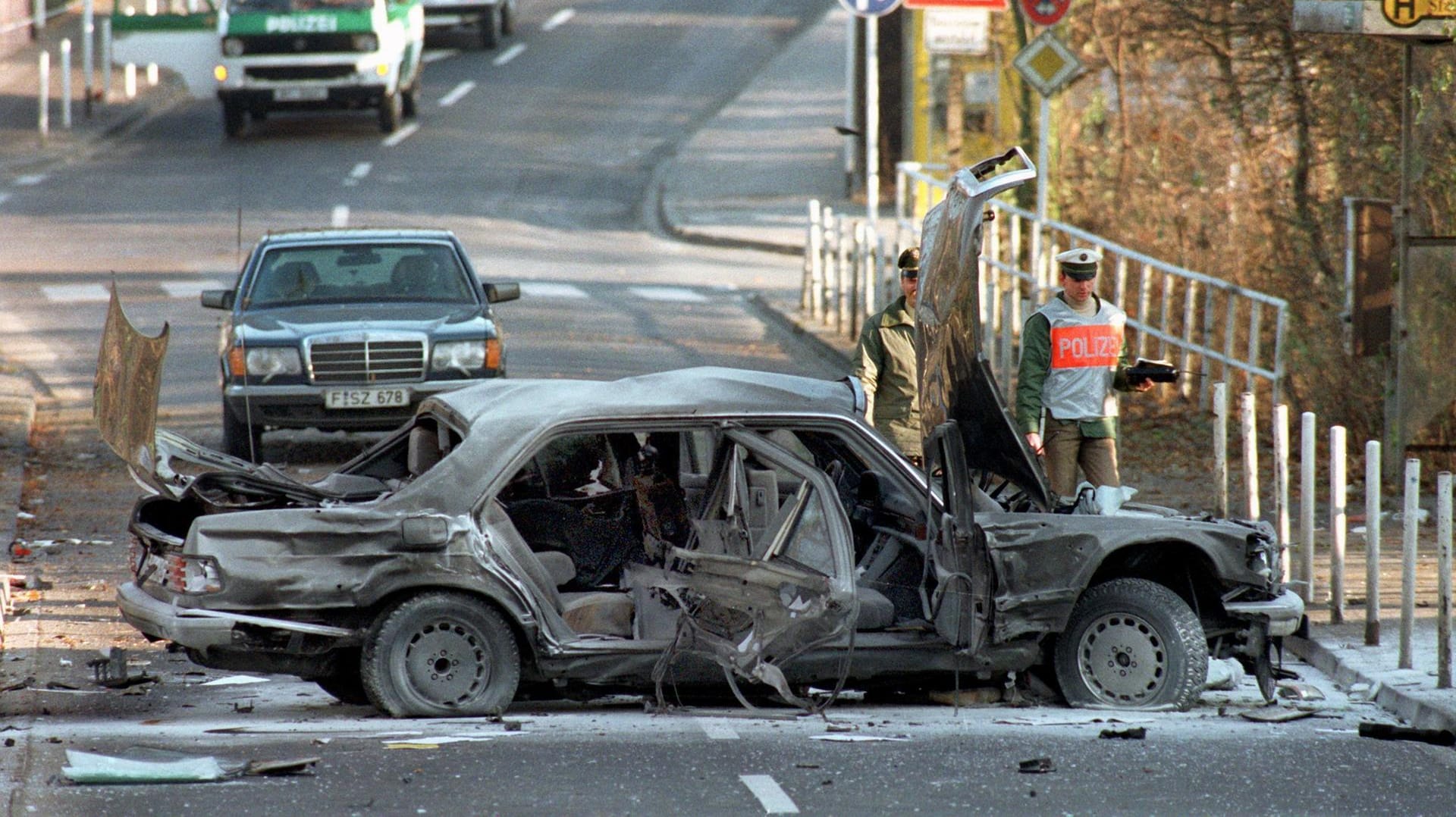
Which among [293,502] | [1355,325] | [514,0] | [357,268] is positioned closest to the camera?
[293,502]

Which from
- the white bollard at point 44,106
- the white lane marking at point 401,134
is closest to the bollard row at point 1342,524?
the white lane marking at point 401,134

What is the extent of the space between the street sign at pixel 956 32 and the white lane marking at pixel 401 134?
12779 mm

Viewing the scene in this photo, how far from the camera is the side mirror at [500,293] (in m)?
14.6

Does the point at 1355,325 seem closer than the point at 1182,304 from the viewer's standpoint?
Yes

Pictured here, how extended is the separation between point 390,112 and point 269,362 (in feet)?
66.1

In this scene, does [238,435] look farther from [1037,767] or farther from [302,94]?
[302,94]

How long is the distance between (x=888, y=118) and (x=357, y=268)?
16.7 meters

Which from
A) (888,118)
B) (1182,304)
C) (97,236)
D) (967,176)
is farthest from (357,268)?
(888,118)

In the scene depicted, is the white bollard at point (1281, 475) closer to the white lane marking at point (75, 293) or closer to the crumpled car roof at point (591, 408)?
the crumpled car roof at point (591, 408)

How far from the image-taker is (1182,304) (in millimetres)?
16469

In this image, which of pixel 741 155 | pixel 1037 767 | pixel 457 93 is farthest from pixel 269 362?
pixel 457 93

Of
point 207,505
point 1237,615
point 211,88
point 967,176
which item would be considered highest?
point 211,88

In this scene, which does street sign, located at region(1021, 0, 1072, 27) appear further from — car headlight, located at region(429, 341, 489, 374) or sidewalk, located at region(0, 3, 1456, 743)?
car headlight, located at region(429, 341, 489, 374)

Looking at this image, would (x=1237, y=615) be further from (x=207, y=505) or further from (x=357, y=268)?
(x=357, y=268)
